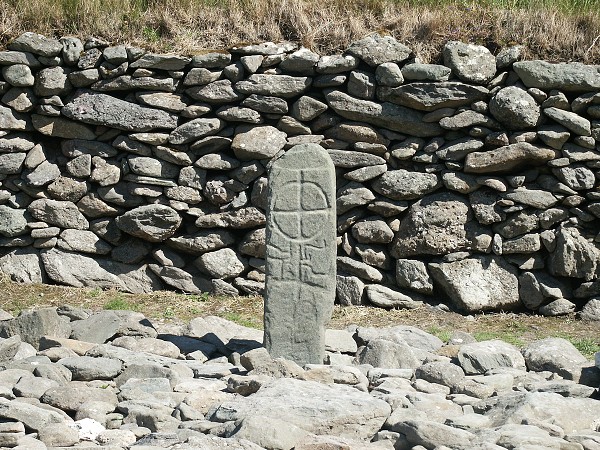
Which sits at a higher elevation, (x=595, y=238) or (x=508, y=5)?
(x=508, y=5)

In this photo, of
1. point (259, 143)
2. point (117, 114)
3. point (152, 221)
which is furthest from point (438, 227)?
point (117, 114)

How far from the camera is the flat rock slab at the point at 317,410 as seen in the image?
14.8 feet

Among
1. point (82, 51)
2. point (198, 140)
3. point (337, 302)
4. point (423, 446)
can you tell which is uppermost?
point (82, 51)

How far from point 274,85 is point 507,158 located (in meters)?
2.44

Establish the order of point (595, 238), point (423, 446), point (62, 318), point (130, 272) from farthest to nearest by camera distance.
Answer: point (130, 272) < point (595, 238) < point (62, 318) < point (423, 446)

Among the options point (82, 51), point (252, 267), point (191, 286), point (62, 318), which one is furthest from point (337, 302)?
point (82, 51)

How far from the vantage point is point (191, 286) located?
9.52m

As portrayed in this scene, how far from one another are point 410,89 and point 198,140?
2.23 m

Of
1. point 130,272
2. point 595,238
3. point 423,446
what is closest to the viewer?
point 423,446

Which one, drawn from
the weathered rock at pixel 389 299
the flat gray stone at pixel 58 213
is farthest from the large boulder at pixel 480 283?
the flat gray stone at pixel 58 213

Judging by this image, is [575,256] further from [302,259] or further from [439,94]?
[302,259]

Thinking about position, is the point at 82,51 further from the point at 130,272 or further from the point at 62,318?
the point at 62,318

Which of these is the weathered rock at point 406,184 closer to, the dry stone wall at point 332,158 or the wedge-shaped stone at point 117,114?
the dry stone wall at point 332,158

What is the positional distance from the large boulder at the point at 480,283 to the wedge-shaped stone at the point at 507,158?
89 centimetres
